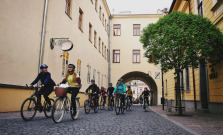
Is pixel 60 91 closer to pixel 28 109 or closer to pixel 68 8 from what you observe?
pixel 28 109

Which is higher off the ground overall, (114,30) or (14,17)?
(114,30)

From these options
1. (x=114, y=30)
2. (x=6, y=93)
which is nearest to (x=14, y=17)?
(x=6, y=93)

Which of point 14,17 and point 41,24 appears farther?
point 41,24

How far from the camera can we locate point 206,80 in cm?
1238

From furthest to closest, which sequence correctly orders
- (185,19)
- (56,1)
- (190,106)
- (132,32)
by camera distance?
(132,32), (190,106), (56,1), (185,19)

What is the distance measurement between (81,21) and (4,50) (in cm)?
1025

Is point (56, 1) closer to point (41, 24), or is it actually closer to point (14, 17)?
point (41, 24)

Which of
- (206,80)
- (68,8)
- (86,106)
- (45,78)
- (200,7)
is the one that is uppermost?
(68,8)

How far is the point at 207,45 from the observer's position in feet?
31.1

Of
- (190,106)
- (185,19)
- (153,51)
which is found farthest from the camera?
(190,106)

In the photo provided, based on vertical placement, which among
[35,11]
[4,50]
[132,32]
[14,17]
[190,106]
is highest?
[132,32]

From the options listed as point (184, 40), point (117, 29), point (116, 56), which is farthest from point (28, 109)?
point (117, 29)

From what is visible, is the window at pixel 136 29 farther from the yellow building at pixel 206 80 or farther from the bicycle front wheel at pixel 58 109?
the bicycle front wheel at pixel 58 109

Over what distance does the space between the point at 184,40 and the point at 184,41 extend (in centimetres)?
5
